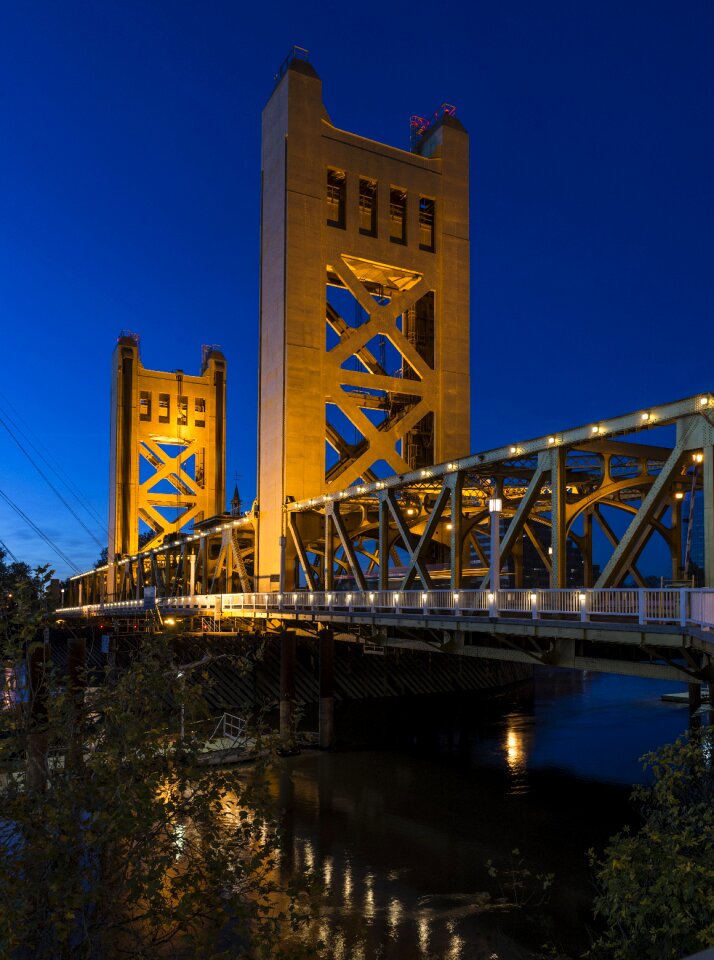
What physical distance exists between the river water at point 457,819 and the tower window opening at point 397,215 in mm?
28211

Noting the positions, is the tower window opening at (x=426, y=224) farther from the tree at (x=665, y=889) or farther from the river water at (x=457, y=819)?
the tree at (x=665, y=889)

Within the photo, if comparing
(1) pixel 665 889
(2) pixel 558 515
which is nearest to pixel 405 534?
(2) pixel 558 515

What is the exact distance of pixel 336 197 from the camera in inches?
2069

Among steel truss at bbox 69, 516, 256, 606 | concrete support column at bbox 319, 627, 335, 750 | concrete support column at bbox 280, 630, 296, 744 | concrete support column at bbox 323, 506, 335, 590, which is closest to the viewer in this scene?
concrete support column at bbox 280, 630, 296, 744

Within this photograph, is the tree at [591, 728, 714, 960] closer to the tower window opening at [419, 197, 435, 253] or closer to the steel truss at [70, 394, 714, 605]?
the steel truss at [70, 394, 714, 605]

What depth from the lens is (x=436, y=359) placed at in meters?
54.2

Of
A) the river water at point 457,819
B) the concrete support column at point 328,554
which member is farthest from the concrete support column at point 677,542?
the concrete support column at point 328,554

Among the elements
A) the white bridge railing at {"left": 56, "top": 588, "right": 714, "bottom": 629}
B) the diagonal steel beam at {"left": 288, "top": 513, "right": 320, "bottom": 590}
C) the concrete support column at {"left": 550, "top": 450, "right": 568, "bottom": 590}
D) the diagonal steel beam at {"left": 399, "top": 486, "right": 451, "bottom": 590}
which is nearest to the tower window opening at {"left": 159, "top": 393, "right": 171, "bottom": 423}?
the diagonal steel beam at {"left": 288, "top": 513, "right": 320, "bottom": 590}

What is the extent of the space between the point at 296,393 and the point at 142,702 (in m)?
38.5

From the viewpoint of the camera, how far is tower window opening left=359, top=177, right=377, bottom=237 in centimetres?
5281

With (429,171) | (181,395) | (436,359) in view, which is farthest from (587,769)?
(181,395)

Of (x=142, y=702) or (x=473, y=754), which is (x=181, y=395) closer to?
(x=473, y=754)

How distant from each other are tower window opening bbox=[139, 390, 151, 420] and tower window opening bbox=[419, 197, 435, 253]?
50.5 metres

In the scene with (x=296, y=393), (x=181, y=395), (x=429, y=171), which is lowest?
(x=296, y=393)
